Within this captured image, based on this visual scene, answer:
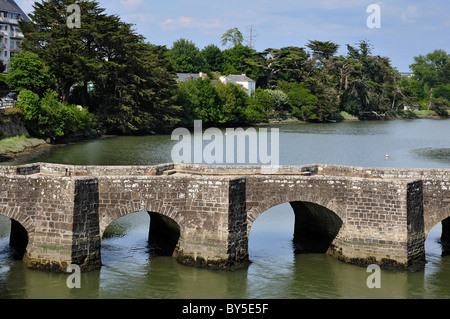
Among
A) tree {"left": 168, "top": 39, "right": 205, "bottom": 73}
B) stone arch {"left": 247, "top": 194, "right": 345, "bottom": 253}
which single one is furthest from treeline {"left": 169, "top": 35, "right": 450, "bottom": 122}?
stone arch {"left": 247, "top": 194, "right": 345, "bottom": 253}

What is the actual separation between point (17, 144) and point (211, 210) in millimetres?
30526

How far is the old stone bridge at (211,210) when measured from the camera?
1616 centimetres

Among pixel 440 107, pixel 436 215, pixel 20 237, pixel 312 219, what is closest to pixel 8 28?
pixel 20 237

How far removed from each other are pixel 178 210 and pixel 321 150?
34.7 meters

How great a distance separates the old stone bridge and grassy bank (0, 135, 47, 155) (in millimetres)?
23584

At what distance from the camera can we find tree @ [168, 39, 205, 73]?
101000 mm

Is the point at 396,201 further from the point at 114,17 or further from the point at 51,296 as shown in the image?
the point at 114,17

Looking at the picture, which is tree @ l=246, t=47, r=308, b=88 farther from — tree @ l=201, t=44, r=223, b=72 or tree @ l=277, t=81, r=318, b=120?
tree @ l=201, t=44, r=223, b=72

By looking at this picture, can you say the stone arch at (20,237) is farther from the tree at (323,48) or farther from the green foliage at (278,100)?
the tree at (323,48)

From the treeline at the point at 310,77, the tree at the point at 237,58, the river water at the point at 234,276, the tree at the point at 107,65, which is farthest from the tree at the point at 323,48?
the river water at the point at 234,276

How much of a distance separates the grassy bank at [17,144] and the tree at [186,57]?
53324 mm

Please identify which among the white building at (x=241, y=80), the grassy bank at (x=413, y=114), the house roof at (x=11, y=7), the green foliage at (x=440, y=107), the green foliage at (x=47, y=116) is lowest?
the green foliage at (x=47, y=116)
